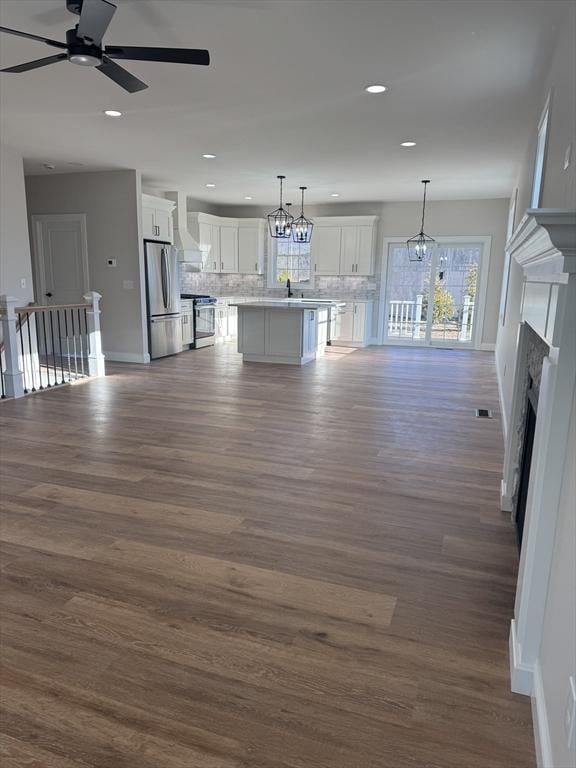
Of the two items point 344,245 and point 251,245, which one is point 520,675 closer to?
point 344,245

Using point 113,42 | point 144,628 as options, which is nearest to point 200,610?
point 144,628

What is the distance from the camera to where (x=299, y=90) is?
13.8 ft

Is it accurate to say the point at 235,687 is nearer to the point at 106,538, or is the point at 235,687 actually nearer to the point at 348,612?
the point at 348,612

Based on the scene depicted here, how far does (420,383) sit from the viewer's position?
703 centimetres

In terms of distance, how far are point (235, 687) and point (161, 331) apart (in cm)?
736

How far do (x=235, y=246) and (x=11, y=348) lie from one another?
258 inches

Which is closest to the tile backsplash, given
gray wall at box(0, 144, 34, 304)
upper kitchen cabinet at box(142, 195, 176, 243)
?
upper kitchen cabinet at box(142, 195, 176, 243)

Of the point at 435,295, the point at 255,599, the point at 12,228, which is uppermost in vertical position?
the point at 12,228

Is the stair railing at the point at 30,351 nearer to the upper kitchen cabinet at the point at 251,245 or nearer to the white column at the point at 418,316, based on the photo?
the upper kitchen cabinet at the point at 251,245

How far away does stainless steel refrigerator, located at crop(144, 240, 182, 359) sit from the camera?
8.27m

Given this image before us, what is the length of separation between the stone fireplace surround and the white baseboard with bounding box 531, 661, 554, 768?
0.05 metres

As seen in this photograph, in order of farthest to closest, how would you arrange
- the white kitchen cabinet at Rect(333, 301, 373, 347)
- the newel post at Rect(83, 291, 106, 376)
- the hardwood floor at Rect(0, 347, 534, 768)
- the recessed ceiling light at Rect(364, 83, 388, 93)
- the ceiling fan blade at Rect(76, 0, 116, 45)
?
the white kitchen cabinet at Rect(333, 301, 373, 347) < the newel post at Rect(83, 291, 106, 376) < the recessed ceiling light at Rect(364, 83, 388, 93) < the ceiling fan blade at Rect(76, 0, 116, 45) < the hardwood floor at Rect(0, 347, 534, 768)

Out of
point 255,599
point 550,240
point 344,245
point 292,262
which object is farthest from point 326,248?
point 550,240

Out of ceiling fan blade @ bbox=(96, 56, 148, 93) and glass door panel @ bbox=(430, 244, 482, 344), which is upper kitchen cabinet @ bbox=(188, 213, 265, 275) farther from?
ceiling fan blade @ bbox=(96, 56, 148, 93)
